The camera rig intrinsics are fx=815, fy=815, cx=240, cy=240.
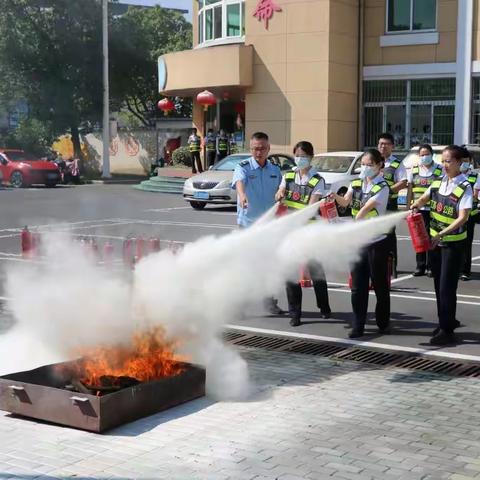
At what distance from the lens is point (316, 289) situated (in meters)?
9.14

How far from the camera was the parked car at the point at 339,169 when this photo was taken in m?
20.9

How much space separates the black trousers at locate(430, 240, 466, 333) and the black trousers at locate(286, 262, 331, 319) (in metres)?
1.26

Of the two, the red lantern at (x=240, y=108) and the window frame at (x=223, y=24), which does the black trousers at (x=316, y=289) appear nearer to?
the window frame at (x=223, y=24)

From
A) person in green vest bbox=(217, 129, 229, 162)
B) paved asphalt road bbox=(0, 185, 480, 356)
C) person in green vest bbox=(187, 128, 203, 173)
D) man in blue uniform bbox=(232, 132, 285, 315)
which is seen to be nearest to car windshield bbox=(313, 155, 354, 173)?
paved asphalt road bbox=(0, 185, 480, 356)

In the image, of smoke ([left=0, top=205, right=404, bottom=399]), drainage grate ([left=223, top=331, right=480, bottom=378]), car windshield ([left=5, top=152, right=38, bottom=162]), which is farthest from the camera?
car windshield ([left=5, top=152, right=38, bottom=162])

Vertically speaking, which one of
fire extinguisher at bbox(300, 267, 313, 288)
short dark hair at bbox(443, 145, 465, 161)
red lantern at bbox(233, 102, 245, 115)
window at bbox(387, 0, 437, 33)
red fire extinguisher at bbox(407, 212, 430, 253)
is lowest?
fire extinguisher at bbox(300, 267, 313, 288)

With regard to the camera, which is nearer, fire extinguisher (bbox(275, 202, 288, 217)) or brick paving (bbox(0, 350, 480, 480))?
brick paving (bbox(0, 350, 480, 480))

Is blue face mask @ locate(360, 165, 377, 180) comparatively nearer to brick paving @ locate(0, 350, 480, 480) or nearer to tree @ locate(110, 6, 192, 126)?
brick paving @ locate(0, 350, 480, 480)

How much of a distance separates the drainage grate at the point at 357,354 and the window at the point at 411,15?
23.1 metres

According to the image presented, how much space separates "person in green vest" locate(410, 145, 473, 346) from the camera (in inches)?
304

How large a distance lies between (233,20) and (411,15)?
723cm

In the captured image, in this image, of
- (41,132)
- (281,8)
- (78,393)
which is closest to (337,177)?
(281,8)

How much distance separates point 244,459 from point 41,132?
46722 millimetres

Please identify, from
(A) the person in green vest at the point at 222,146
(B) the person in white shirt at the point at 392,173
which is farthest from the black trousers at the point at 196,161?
(B) the person in white shirt at the point at 392,173
